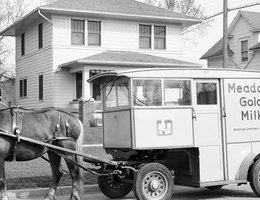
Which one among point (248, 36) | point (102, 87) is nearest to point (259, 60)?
point (248, 36)

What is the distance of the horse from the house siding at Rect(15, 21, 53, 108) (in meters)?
18.3

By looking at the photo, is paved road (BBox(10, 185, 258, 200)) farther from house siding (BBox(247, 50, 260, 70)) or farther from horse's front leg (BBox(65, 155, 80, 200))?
house siding (BBox(247, 50, 260, 70))

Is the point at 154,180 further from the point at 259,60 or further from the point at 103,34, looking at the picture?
the point at 259,60

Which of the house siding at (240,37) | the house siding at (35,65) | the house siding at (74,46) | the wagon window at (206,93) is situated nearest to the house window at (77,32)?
the house siding at (74,46)

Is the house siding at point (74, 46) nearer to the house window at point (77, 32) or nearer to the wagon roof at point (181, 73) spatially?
the house window at point (77, 32)

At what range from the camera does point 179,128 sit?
926 cm

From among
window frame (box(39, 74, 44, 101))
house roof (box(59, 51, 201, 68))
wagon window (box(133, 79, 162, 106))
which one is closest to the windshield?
wagon window (box(133, 79, 162, 106))

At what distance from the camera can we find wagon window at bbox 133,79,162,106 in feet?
30.0

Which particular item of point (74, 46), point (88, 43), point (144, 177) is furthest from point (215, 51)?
point (144, 177)

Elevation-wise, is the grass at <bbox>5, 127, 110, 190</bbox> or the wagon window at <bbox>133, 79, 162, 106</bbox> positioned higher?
the wagon window at <bbox>133, 79, 162, 106</bbox>

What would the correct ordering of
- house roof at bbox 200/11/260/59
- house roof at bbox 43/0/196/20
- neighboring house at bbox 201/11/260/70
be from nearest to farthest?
house roof at bbox 43/0/196/20, neighboring house at bbox 201/11/260/70, house roof at bbox 200/11/260/59

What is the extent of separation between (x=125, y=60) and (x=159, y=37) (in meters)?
4.40

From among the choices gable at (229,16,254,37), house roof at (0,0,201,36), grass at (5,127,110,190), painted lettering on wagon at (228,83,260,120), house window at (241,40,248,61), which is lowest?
grass at (5,127,110,190)

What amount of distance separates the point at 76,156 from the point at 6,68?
46.5 meters
